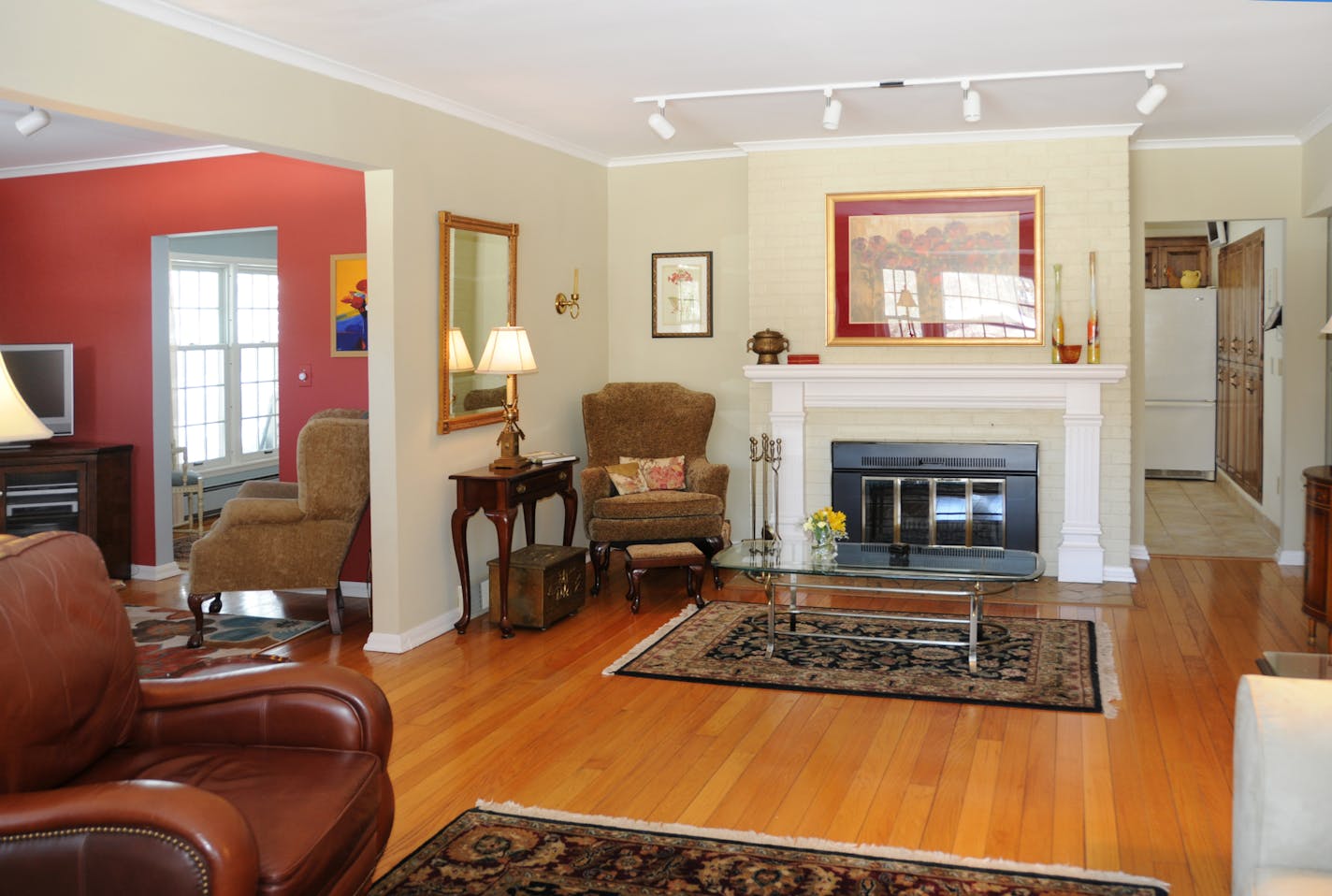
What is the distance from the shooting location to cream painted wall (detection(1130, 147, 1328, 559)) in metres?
6.80

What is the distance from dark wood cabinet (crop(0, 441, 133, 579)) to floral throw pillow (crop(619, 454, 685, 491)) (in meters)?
3.07

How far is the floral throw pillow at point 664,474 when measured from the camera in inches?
265

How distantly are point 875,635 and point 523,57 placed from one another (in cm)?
293

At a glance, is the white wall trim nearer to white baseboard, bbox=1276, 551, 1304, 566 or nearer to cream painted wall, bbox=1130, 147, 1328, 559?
cream painted wall, bbox=1130, 147, 1328, 559

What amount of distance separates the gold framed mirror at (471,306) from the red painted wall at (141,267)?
2.87ft

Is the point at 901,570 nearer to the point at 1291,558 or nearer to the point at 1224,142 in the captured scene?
the point at 1291,558

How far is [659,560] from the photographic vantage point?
6031 mm

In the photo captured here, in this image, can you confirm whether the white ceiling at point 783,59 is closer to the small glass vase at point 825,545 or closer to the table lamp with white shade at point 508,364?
the table lamp with white shade at point 508,364

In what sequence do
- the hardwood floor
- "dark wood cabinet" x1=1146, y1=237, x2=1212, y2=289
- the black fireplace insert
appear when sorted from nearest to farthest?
1. the hardwood floor
2. the black fireplace insert
3. "dark wood cabinet" x1=1146, y1=237, x2=1212, y2=289

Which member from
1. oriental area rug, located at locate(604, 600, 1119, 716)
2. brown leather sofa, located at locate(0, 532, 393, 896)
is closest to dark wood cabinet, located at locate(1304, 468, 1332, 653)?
oriental area rug, located at locate(604, 600, 1119, 716)

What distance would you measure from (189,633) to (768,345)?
3.43 metres

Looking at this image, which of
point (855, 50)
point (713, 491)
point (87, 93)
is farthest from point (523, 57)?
point (713, 491)

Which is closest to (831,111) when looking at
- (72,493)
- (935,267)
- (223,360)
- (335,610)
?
(935,267)

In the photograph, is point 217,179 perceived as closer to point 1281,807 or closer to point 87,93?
point 87,93
